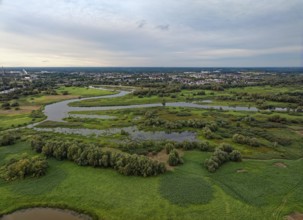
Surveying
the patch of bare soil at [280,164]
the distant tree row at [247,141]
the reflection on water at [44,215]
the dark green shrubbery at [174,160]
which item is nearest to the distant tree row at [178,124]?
the distant tree row at [247,141]

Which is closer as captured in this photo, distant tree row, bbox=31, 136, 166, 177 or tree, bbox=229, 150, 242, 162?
distant tree row, bbox=31, 136, 166, 177

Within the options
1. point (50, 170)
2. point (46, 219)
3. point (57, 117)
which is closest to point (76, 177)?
point (50, 170)

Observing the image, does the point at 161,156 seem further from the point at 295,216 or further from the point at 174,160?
the point at 295,216

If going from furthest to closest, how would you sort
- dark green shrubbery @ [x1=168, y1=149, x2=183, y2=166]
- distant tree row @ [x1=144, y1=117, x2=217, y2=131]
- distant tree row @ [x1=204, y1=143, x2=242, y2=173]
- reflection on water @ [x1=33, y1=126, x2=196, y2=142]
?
distant tree row @ [x1=144, y1=117, x2=217, y2=131] → reflection on water @ [x1=33, y1=126, x2=196, y2=142] → dark green shrubbery @ [x1=168, y1=149, x2=183, y2=166] → distant tree row @ [x1=204, y1=143, x2=242, y2=173]

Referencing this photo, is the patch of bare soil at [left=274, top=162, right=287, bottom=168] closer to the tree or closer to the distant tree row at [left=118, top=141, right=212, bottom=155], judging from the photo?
the tree

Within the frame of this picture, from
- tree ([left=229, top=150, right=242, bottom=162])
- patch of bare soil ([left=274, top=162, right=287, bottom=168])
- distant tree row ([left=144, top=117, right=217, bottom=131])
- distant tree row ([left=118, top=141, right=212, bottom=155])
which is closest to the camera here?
patch of bare soil ([left=274, top=162, right=287, bottom=168])

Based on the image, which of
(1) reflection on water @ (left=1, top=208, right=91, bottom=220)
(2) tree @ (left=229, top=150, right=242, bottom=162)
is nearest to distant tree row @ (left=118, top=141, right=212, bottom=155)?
(2) tree @ (left=229, top=150, right=242, bottom=162)
